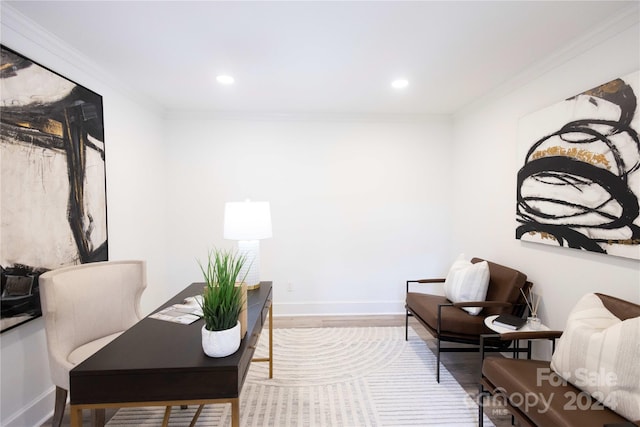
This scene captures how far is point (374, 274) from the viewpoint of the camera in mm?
3750

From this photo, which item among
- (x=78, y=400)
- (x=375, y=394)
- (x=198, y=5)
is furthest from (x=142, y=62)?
(x=375, y=394)

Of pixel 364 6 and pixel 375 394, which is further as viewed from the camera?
pixel 375 394

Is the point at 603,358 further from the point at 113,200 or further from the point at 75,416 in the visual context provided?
the point at 113,200

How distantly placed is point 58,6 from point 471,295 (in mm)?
3583

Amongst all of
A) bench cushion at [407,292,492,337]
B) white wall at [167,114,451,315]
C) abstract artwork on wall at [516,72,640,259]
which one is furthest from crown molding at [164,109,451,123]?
bench cushion at [407,292,492,337]

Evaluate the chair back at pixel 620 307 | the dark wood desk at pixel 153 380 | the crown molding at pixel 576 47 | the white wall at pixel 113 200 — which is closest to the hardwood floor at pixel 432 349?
the white wall at pixel 113 200

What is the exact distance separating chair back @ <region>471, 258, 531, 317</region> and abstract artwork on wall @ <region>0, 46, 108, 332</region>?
10.8 ft

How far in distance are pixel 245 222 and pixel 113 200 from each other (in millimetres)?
1482

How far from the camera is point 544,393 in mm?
1433

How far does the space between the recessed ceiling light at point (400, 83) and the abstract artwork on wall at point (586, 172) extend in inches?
42.3

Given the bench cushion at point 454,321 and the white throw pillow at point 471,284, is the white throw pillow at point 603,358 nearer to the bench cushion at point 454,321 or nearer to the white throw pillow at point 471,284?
the bench cushion at point 454,321

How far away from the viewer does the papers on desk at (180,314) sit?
160 centimetres

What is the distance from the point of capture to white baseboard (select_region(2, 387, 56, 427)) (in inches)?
69.0

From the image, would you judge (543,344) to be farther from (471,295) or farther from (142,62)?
(142,62)
